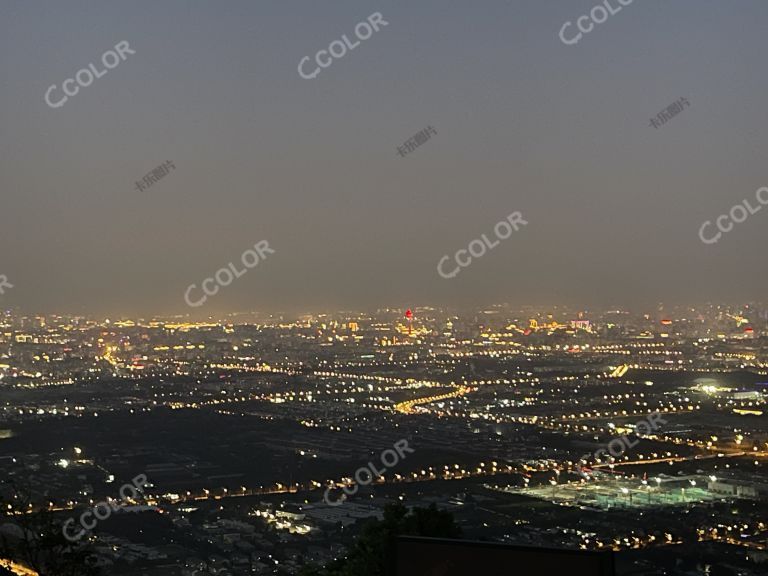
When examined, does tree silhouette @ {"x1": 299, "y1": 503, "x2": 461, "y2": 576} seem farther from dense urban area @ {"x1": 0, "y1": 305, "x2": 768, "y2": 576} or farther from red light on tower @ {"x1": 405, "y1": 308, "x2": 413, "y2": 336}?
red light on tower @ {"x1": 405, "y1": 308, "x2": 413, "y2": 336}

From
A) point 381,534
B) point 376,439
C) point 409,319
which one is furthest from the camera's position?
point 409,319

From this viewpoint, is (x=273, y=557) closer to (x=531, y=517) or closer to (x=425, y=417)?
(x=531, y=517)

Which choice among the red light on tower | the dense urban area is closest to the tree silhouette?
the dense urban area

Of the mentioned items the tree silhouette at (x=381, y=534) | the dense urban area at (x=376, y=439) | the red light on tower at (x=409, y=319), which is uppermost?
the red light on tower at (x=409, y=319)

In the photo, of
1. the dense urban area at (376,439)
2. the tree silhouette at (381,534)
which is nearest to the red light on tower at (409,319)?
the dense urban area at (376,439)

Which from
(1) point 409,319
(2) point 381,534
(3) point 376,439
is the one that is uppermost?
(1) point 409,319

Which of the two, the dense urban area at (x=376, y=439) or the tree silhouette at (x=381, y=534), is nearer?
the tree silhouette at (x=381, y=534)

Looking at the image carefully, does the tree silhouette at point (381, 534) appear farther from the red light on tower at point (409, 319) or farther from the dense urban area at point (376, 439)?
the red light on tower at point (409, 319)

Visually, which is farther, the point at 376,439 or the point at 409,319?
the point at 409,319

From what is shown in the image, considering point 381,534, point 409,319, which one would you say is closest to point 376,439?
point 381,534

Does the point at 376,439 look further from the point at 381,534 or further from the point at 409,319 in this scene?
the point at 409,319

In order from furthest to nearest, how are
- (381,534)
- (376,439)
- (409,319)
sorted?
(409,319) → (376,439) → (381,534)

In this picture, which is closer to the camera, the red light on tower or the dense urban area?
the dense urban area
